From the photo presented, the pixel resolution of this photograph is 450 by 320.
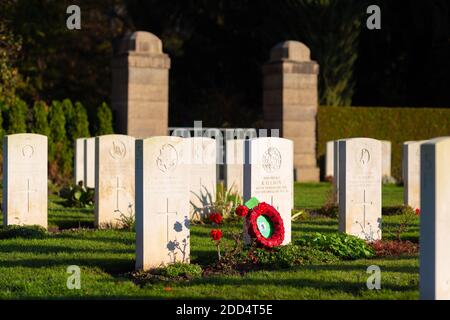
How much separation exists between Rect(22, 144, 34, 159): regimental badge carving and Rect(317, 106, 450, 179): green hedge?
467 inches

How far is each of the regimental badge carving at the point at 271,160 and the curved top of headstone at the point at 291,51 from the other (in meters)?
11.4

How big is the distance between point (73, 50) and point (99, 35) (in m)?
1.34

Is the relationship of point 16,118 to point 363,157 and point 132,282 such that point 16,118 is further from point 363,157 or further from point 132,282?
point 132,282

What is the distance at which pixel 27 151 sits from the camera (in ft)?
37.7

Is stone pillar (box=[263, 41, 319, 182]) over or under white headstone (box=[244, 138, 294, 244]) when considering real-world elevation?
over

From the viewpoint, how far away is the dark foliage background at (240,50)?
78.2ft

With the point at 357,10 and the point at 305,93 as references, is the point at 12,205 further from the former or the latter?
the point at 357,10

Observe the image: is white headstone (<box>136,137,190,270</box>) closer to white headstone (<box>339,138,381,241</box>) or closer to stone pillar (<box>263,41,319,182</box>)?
white headstone (<box>339,138,381,241</box>)

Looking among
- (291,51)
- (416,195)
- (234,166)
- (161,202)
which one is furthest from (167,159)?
(291,51)

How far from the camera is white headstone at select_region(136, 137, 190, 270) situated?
861 cm

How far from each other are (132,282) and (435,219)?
3.10 metres

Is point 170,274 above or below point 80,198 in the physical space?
below

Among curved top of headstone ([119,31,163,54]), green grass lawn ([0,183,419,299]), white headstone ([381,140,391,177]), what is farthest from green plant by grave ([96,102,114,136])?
green grass lawn ([0,183,419,299])

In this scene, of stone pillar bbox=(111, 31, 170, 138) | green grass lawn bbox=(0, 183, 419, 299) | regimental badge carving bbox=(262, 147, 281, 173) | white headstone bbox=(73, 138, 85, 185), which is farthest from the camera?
stone pillar bbox=(111, 31, 170, 138)
